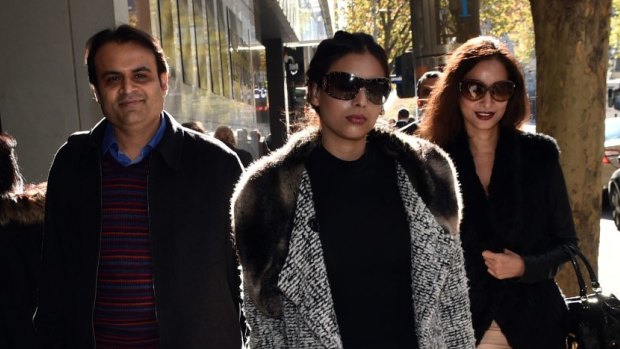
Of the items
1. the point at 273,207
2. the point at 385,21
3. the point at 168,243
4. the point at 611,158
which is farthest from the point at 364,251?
the point at 385,21

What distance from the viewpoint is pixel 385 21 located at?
4544cm

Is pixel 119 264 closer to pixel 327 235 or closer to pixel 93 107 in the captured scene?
pixel 327 235

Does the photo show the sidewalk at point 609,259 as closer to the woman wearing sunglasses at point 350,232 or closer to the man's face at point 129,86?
the woman wearing sunglasses at point 350,232

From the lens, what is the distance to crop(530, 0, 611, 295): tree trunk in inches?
207

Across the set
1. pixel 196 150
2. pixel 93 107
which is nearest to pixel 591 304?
pixel 196 150

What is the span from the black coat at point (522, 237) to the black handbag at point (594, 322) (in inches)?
2.3

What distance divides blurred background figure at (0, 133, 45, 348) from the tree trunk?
9.91 ft

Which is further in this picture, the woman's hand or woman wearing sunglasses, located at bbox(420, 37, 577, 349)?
woman wearing sunglasses, located at bbox(420, 37, 577, 349)

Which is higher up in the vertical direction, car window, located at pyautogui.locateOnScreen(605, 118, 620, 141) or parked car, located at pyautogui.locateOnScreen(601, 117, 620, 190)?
car window, located at pyautogui.locateOnScreen(605, 118, 620, 141)

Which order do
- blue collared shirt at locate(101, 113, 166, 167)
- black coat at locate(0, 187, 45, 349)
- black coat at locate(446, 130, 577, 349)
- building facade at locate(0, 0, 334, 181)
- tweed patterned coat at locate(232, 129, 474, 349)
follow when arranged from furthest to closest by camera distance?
1. building facade at locate(0, 0, 334, 181)
2. black coat at locate(0, 187, 45, 349)
3. black coat at locate(446, 130, 577, 349)
4. blue collared shirt at locate(101, 113, 166, 167)
5. tweed patterned coat at locate(232, 129, 474, 349)

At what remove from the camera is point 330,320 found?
284 cm

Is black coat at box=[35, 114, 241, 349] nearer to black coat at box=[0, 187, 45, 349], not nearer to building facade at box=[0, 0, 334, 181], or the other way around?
black coat at box=[0, 187, 45, 349]

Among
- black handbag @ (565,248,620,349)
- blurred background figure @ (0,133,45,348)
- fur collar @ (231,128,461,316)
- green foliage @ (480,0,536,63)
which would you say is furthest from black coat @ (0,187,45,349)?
green foliage @ (480,0,536,63)

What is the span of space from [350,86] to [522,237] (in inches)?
43.3
